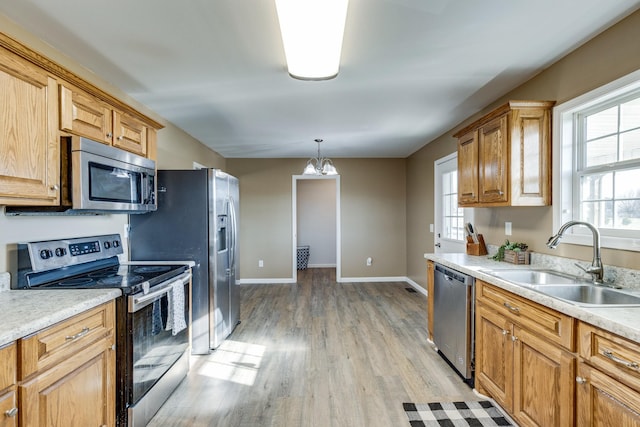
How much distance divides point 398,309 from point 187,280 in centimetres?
282

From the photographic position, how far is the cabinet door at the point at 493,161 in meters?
2.43

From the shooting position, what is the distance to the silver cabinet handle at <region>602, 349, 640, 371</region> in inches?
46.6

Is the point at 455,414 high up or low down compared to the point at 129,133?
down

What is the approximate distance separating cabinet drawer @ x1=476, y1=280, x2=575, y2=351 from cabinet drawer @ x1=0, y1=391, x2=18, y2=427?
88.8 inches

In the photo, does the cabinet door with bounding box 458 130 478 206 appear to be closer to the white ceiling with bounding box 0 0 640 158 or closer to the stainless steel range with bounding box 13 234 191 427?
the white ceiling with bounding box 0 0 640 158

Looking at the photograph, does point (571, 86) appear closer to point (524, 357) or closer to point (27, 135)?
point (524, 357)

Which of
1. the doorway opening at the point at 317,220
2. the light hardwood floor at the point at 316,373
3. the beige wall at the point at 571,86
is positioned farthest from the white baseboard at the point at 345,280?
the beige wall at the point at 571,86

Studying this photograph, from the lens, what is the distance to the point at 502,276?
87.4 inches

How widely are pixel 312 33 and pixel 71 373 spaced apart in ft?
6.22

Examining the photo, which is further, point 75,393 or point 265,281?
point 265,281

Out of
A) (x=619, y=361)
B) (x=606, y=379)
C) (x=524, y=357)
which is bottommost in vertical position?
(x=524, y=357)

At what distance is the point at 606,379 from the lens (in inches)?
51.6

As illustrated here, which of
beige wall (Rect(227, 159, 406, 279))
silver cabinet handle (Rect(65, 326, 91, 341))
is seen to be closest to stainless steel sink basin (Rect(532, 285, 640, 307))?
silver cabinet handle (Rect(65, 326, 91, 341))

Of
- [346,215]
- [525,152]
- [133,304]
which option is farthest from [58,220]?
[346,215]
